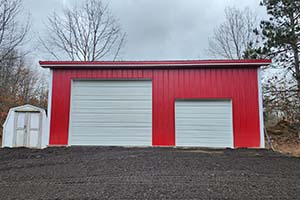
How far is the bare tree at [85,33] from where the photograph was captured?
1695 cm

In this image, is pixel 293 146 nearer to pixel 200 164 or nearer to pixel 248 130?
pixel 248 130

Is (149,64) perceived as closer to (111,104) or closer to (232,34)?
(111,104)

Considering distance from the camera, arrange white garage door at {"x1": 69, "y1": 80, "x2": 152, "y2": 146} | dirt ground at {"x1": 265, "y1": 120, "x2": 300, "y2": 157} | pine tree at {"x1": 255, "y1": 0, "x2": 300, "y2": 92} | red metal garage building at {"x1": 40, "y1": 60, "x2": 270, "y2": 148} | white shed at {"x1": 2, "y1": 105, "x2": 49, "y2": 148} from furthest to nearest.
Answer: pine tree at {"x1": 255, "y1": 0, "x2": 300, "y2": 92} → dirt ground at {"x1": 265, "y1": 120, "x2": 300, "y2": 157} → white garage door at {"x1": 69, "y1": 80, "x2": 152, "y2": 146} → red metal garage building at {"x1": 40, "y1": 60, "x2": 270, "y2": 148} → white shed at {"x1": 2, "y1": 105, "x2": 49, "y2": 148}

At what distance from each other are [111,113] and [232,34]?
44.5 feet

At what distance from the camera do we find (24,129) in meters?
7.51

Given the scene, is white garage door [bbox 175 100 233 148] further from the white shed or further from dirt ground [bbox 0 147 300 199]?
the white shed

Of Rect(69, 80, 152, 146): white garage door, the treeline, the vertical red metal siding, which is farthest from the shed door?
the treeline

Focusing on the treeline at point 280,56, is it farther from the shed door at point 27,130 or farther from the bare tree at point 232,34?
the shed door at point 27,130

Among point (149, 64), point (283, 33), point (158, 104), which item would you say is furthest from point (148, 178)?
point (283, 33)

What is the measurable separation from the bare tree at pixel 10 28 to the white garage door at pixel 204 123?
10.2 metres

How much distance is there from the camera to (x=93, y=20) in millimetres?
18047

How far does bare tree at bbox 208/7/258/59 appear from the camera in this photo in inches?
664

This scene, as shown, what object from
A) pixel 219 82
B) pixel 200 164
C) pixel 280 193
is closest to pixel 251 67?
pixel 219 82

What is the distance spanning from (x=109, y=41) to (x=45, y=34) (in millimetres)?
4712
